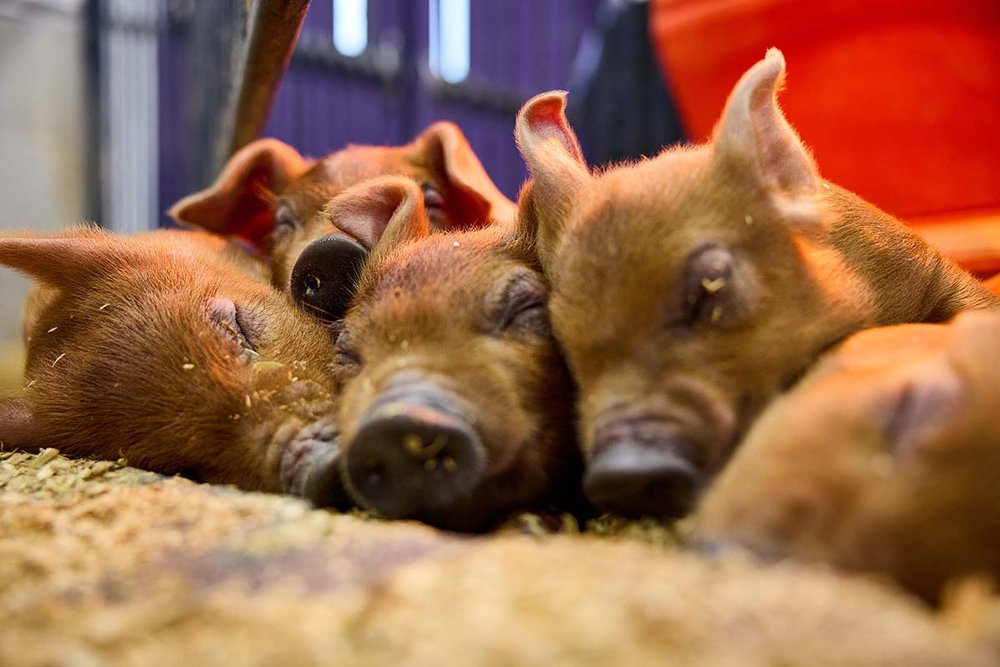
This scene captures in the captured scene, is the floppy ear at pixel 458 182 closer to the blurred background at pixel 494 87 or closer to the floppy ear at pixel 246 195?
the floppy ear at pixel 246 195

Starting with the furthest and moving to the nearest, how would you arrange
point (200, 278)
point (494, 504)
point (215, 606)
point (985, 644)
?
point (200, 278) → point (494, 504) → point (215, 606) → point (985, 644)

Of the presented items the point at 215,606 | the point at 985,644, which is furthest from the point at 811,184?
the point at 215,606

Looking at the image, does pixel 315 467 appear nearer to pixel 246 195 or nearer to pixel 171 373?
pixel 171 373

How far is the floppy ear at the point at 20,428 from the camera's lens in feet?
6.79

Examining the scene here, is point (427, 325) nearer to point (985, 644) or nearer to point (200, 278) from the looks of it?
point (200, 278)

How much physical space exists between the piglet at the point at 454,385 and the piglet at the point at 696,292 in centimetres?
9

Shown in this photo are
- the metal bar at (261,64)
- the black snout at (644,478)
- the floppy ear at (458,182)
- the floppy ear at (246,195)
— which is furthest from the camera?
the floppy ear at (246,195)

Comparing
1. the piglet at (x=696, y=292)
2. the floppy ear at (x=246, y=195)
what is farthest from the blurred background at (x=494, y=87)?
the piglet at (x=696, y=292)

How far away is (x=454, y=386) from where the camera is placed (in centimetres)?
155

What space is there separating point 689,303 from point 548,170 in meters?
0.52

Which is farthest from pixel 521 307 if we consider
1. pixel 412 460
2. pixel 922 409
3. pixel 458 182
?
pixel 458 182

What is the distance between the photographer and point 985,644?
2.89ft

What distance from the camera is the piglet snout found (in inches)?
53.1

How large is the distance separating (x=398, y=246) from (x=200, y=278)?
19.9 inches
